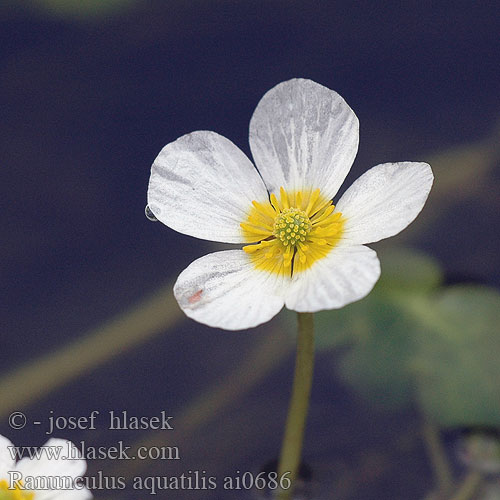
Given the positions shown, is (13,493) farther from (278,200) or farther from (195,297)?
(278,200)

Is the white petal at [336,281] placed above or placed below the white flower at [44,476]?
above

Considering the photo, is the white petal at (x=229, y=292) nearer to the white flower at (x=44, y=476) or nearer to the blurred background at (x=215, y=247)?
the white flower at (x=44, y=476)

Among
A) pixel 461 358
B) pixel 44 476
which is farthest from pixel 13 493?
pixel 461 358

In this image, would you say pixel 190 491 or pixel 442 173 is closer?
pixel 190 491

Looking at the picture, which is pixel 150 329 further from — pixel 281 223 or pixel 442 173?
pixel 442 173

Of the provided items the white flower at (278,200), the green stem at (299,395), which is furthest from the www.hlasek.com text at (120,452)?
the white flower at (278,200)

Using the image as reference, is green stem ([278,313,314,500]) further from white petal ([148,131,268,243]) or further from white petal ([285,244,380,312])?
white petal ([148,131,268,243])

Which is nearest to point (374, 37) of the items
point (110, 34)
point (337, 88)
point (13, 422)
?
point (337, 88)
